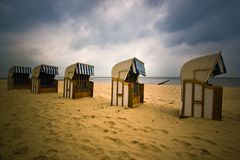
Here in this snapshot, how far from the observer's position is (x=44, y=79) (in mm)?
14055

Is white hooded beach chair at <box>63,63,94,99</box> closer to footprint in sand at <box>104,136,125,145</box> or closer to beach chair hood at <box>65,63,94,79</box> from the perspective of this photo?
beach chair hood at <box>65,63,94,79</box>

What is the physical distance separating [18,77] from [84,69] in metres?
11.5

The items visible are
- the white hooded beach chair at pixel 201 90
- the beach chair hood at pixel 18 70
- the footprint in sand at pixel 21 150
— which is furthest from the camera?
the beach chair hood at pixel 18 70

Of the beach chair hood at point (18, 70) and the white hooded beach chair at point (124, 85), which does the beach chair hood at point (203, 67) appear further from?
the beach chair hood at point (18, 70)

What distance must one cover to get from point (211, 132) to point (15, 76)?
20.4 m

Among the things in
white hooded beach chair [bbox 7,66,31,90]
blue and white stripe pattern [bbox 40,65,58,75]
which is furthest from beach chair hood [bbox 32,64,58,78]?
white hooded beach chair [bbox 7,66,31,90]

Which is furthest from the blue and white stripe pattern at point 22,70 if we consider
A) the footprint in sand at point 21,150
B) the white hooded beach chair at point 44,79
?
the footprint in sand at point 21,150

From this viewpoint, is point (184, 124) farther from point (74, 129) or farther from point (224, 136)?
point (74, 129)

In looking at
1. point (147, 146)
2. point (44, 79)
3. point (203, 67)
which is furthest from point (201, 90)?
point (44, 79)

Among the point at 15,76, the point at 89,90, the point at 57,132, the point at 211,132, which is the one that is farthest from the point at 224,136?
the point at 15,76

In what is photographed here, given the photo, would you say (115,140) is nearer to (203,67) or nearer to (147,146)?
(147,146)

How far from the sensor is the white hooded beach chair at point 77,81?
1017cm

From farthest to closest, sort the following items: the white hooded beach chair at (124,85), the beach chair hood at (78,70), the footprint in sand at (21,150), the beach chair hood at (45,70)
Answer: the beach chair hood at (45,70) → the beach chair hood at (78,70) → the white hooded beach chair at (124,85) → the footprint in sand at (21,150)

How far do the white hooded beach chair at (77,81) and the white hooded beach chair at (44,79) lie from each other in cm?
402
